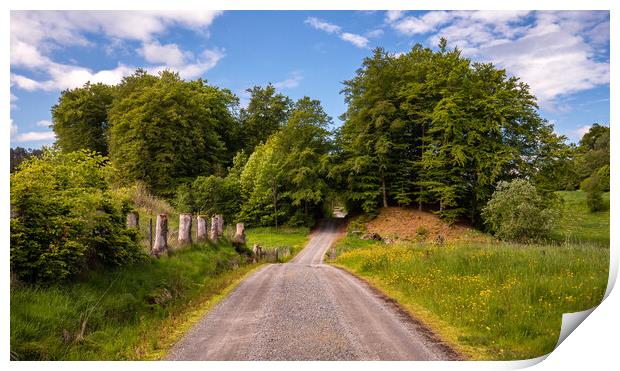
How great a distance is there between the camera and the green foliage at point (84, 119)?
13.5 metres

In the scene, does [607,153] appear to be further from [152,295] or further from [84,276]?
[84,276]

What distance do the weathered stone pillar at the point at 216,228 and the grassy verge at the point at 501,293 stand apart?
8.74 meters

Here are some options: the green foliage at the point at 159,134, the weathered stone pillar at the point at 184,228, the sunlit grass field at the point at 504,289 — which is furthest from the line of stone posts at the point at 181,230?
the green foliage at the point at 159,134

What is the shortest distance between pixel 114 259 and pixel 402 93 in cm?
3262

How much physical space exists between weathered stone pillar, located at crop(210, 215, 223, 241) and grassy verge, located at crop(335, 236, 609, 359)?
8736mm

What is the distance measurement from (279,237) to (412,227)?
489 inches

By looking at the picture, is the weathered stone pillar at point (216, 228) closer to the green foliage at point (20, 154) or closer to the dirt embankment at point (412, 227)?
the green foliage at point (20, 154)

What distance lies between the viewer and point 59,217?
696 cm

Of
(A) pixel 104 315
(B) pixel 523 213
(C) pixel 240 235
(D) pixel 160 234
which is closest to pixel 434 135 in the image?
(B) pixel 523 213

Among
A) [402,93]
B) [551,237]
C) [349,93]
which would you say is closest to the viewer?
[551,237]

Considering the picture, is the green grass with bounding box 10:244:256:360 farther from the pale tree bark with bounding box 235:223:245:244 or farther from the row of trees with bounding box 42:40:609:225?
the row of trees with bounding box 42:40:609:225

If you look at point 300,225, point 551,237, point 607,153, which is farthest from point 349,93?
point 607,153

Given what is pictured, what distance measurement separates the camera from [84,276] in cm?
789

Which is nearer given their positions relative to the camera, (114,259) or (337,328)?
(337,328)
